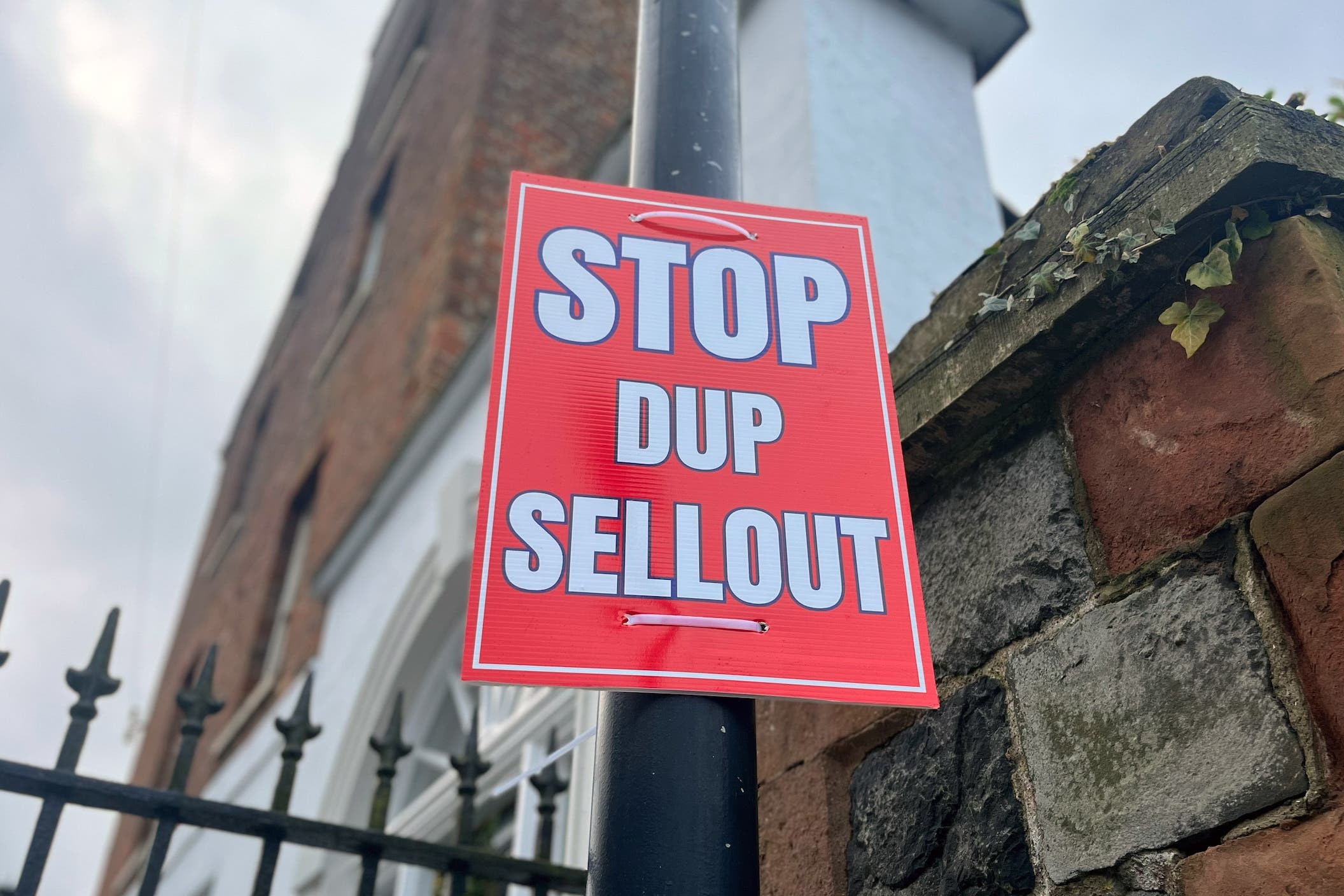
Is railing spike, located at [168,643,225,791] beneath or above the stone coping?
beneath

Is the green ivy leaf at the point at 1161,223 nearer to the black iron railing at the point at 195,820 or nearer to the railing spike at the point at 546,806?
the black iron railing at the point at 195,820

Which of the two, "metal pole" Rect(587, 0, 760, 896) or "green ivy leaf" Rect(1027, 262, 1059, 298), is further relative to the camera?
"green ivy leaf" Rect(1027, 262, 1059, 298)

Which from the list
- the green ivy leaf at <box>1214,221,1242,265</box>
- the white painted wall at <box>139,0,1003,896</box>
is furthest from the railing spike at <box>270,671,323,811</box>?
the green ivy leaf at <box>1214,221,1242,265</box>

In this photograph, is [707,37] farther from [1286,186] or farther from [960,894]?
[960,894]

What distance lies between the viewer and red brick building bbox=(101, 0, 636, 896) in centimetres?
724

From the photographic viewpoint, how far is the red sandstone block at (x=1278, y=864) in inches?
49.7

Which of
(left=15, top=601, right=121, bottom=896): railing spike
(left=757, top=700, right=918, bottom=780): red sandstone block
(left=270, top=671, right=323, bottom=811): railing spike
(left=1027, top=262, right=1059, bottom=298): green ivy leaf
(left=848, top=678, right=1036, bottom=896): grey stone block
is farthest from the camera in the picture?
(left=270, top=671, right=323, bottom=811): railing spike

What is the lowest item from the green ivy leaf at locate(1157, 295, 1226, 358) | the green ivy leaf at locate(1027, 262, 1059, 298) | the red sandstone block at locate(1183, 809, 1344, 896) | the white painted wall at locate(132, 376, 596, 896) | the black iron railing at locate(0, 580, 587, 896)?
the red sandstone block at locate(1183, 809, 1344, 896)

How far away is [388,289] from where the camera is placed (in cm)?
836

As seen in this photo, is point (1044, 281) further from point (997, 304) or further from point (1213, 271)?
point (1213, 271)

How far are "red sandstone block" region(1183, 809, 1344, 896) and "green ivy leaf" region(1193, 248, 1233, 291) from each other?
73 cm

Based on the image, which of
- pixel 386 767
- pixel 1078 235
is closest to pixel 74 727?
pixel 386 767

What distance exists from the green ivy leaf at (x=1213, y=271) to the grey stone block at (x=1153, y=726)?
0.42 metres

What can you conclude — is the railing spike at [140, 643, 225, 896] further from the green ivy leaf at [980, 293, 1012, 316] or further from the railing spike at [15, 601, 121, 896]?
the green ivy leaf at [980, 293, 1012, 316]
